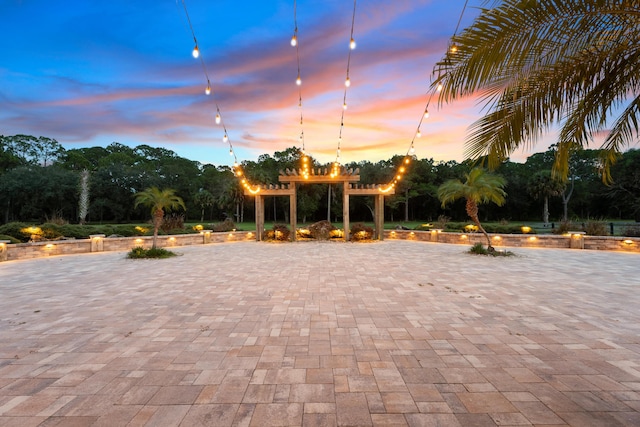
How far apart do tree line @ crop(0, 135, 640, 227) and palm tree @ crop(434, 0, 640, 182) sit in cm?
3010

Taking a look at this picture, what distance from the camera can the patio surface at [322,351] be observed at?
257 cm

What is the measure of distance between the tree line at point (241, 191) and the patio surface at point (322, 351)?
27464 mm

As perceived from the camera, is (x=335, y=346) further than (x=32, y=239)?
Result: No

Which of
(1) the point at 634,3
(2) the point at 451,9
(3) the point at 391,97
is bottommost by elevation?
(1) the point at 634,3

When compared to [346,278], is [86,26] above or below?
above

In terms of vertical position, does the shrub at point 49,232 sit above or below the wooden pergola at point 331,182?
below

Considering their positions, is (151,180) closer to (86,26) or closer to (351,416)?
(86,26)

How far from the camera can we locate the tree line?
3366cm

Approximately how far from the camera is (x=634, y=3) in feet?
7.72

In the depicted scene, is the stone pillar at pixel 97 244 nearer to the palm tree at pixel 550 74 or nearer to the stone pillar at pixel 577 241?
the palm tree at pixel 550 74

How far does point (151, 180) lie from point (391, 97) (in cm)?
3710

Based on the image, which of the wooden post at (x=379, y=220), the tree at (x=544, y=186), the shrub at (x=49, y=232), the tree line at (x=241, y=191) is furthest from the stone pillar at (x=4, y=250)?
the tree at (x=544, y=186)

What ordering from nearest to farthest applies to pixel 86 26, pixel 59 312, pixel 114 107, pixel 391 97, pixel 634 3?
pixel 634 3 → pixel 59 312 → pixel 86 26 → pixel 391 97 → pixel 114 107

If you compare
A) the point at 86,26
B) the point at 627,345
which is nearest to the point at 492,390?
the point at 627,345
